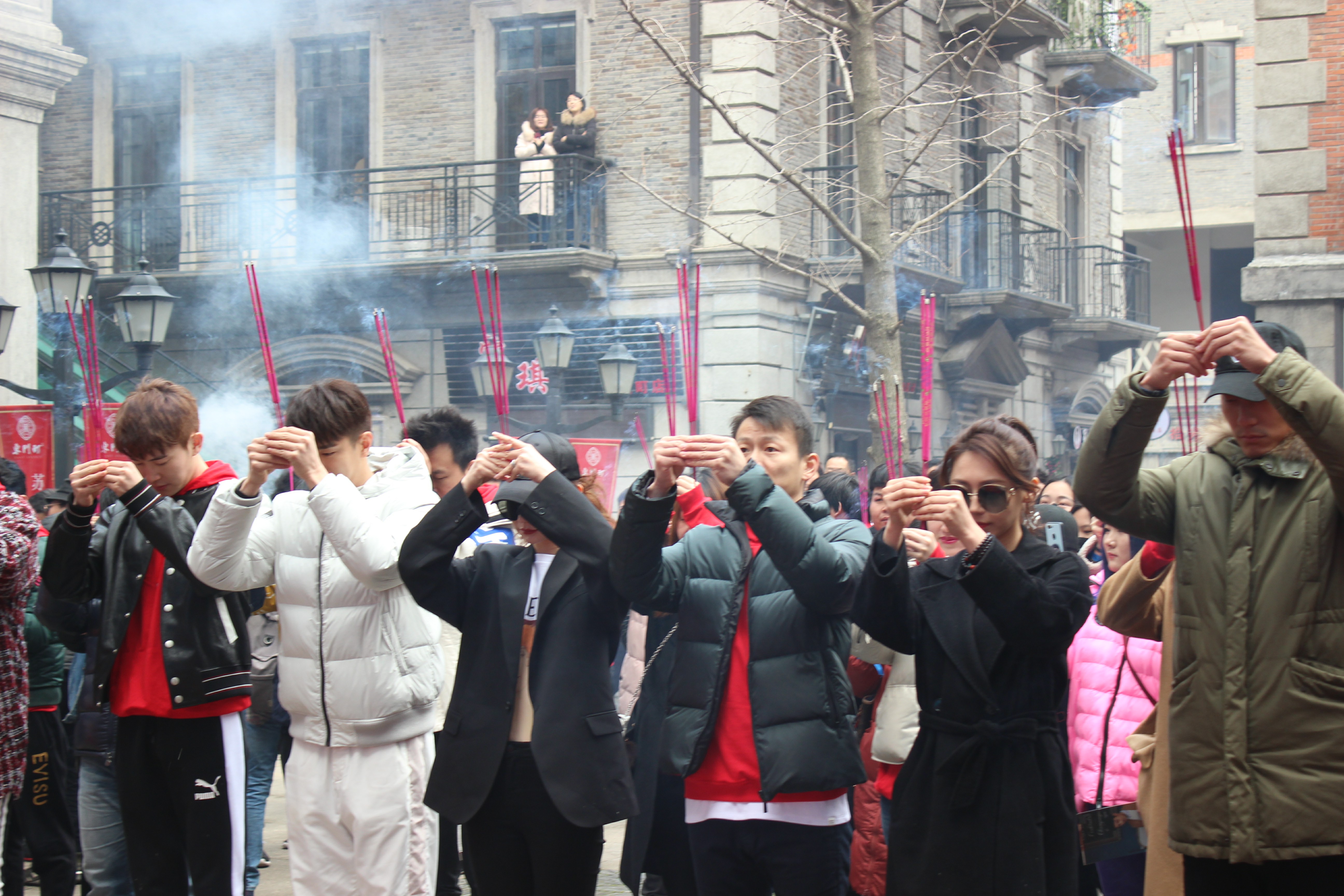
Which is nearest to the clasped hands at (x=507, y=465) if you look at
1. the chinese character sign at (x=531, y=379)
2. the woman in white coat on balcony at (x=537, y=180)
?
the chinese character sign at (x=531, y=379)

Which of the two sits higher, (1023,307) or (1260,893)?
(1023,307)

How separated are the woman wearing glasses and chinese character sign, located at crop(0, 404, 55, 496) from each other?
6.29 m

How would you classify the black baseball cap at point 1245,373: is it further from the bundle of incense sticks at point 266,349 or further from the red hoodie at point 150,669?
the bundle of incense sticks at point 266,349

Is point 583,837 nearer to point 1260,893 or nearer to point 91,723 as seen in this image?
point 1260,893

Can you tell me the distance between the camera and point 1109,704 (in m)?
4.18

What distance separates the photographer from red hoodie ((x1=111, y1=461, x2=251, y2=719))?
163 inches

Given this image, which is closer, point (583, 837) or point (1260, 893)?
point (1260, 893)

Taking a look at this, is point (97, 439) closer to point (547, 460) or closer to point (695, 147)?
point (547, 460)

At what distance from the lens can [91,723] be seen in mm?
4746

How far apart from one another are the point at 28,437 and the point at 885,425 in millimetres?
5161

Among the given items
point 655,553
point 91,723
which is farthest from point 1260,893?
point 91,723

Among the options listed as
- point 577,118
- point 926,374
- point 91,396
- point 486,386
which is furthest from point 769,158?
point 486,386

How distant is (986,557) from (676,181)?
13.2 m

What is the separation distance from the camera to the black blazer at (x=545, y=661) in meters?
3.56
